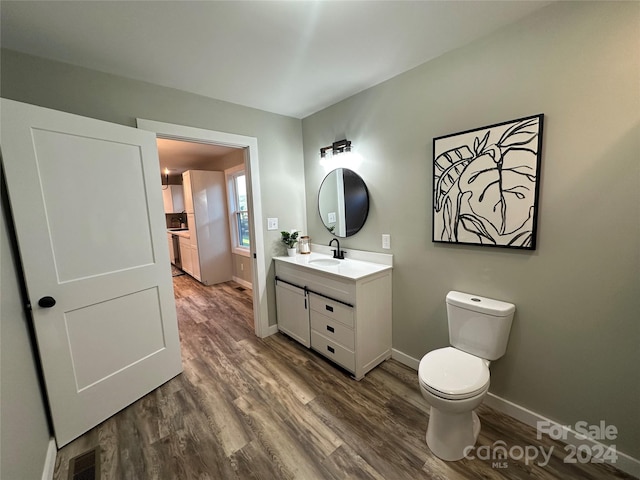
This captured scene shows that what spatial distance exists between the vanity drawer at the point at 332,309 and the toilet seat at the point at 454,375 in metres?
0.63

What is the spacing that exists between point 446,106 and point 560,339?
1.60 meters

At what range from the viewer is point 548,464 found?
136 centimetres

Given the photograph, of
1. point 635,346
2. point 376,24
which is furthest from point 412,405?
point 376,24

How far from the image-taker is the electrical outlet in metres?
2.22

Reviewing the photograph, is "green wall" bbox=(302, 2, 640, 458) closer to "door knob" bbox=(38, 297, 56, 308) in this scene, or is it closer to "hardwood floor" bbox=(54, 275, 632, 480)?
"hardwood floor" bbox=(54, 275, 632, 480)

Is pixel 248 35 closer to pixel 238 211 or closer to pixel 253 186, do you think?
pixel 253 186

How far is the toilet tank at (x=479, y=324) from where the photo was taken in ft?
5.08

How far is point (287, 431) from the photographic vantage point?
1.59 m

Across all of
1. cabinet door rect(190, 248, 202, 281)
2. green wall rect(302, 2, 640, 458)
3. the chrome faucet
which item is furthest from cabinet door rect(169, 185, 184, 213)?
green wall rect(302, 2, 640, 458)

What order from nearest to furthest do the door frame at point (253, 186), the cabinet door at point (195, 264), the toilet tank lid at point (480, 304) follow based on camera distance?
1. the toilet tank lid at point (480, 304)
2. the door frame at point (253, 186)
3. the cabinet door at point (195, 264)

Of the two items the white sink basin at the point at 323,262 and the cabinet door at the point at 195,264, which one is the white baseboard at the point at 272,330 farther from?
the cabinet door at the point at 195,264

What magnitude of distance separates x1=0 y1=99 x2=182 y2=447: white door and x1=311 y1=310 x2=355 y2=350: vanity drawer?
1.24 meters

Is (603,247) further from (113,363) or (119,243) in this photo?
(113,363)

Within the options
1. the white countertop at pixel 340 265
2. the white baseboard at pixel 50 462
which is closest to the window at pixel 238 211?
the white countertop at pixel 340 265
